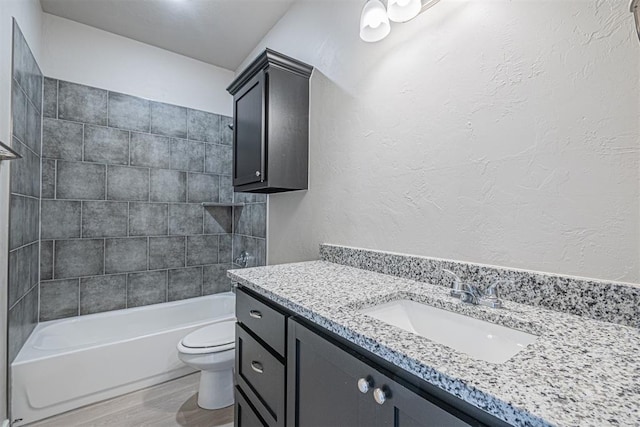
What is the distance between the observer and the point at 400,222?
1.33 metres

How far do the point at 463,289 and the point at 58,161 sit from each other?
2.88m

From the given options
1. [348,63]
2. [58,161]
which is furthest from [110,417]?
[348,63]

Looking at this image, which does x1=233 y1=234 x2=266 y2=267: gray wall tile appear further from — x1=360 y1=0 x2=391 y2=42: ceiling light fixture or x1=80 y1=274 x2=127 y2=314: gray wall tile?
x1=360 y1=0 x2=391 y2=42: ceiling light fixture

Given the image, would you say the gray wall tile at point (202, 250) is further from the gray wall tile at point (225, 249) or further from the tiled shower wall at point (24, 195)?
the tiled shower wall at point (24, 195)

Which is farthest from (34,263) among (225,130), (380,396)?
(380,396)

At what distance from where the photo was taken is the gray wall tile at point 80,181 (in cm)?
229

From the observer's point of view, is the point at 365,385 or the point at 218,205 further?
the point at 218,205

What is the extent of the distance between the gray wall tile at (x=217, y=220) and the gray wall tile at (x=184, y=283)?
413mm

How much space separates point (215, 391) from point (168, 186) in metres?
1.80

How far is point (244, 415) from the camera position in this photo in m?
1.26

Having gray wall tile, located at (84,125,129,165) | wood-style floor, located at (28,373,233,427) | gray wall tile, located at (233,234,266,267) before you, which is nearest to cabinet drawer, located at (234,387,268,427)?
wood-style floor, located at (28,373,233,427)

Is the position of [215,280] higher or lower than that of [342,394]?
lower

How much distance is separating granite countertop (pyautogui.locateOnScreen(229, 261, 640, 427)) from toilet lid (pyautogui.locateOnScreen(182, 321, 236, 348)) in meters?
1.14

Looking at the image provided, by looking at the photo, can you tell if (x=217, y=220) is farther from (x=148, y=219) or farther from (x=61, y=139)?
(x=61, y=139)
